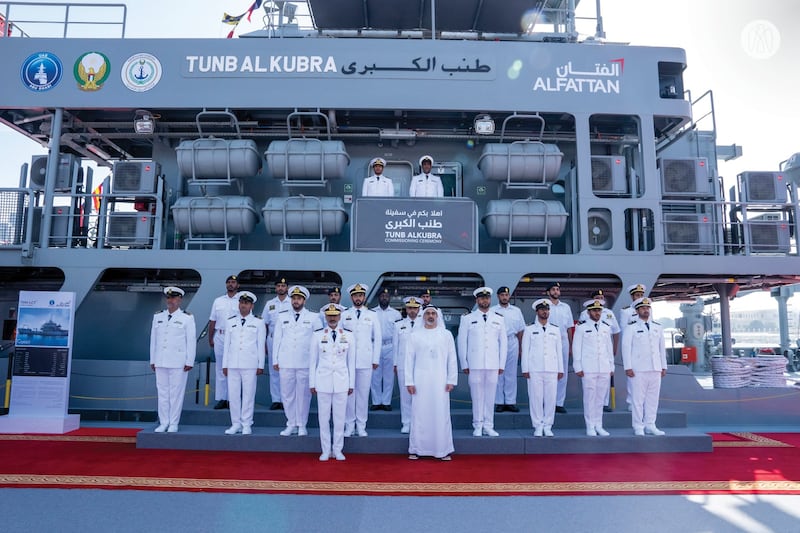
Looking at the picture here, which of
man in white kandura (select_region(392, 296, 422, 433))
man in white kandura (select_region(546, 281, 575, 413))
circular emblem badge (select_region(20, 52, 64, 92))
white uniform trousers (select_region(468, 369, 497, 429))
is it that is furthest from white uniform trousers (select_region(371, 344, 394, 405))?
circular emblem badge (select_region(20, 52, 64, 92))

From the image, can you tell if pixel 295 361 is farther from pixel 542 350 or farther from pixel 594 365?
pixel 594 365

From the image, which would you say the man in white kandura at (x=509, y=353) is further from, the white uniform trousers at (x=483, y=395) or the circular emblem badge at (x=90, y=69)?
the circular emblem badge at (x=90, y=69)

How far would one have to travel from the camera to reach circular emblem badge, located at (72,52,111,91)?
329 inches

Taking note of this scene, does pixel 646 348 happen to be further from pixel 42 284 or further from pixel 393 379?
pixel 42 284

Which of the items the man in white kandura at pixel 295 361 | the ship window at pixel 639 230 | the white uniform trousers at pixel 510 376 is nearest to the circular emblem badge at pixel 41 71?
the man in white kandura at pixel 295 361

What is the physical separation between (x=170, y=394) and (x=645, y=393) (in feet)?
18.4

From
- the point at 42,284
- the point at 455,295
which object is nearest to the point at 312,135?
the point at 455,295

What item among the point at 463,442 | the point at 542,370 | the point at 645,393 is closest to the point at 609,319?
the point at 645,393

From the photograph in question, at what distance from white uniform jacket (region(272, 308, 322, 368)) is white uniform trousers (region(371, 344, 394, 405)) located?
1260 mm

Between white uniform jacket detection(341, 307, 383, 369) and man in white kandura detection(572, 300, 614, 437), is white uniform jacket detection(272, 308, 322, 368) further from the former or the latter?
man in white kandura detection(572, 300, 614, 437)

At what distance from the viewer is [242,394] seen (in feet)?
22.1

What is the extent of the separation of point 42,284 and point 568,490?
28.2 ft

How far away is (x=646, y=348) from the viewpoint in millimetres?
6828

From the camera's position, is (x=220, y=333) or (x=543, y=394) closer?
(x=543, y=394)
